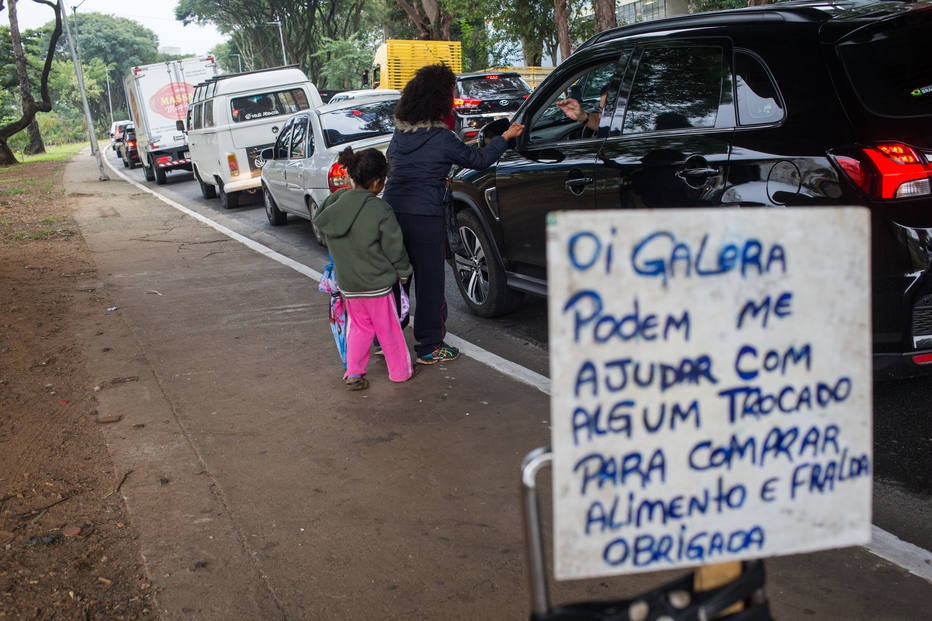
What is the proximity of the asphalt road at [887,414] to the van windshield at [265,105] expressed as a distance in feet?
15.6

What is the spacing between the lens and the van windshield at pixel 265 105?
14672mm

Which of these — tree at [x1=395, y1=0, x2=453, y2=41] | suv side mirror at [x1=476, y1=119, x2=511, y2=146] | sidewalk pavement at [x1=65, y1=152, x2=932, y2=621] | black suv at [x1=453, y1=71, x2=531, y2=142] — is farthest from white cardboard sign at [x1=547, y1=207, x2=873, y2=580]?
tree at [x1=395, y1=0, x2=453, y2=41]

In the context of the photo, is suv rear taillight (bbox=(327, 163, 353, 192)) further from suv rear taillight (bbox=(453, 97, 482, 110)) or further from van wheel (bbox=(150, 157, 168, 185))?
van wheel (bbox=(150, 157, 168, 185))

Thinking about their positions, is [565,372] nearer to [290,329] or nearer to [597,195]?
[597,195]

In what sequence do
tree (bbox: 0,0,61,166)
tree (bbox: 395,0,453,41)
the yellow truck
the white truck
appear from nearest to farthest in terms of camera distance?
the white truck
the yellow truck
tree (bbox: 395,0,453,41)
tree (bbox: 0,0,61,166)

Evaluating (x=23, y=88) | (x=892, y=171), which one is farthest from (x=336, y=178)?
(x=23, y=88)

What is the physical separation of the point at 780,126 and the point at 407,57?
83.3ft

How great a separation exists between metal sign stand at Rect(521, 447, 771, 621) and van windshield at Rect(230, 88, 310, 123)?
1374cm

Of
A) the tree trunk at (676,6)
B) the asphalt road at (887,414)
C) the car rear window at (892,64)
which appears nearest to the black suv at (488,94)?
the asphalt road at (887,414)

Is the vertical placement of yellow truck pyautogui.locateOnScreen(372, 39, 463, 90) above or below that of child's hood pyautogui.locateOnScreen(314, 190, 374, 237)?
above

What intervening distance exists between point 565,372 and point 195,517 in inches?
98.6

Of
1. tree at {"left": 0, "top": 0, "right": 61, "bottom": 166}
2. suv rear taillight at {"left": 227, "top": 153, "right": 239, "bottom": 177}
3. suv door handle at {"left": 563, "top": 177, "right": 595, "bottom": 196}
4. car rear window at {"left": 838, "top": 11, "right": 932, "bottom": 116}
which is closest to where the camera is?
car rear window at {"left": 838, "top": 11, "right": 932, "bottom": 116}

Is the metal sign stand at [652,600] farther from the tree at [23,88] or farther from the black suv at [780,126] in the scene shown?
the tree at [23,88]

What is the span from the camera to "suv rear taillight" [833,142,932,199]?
12.0 feet
